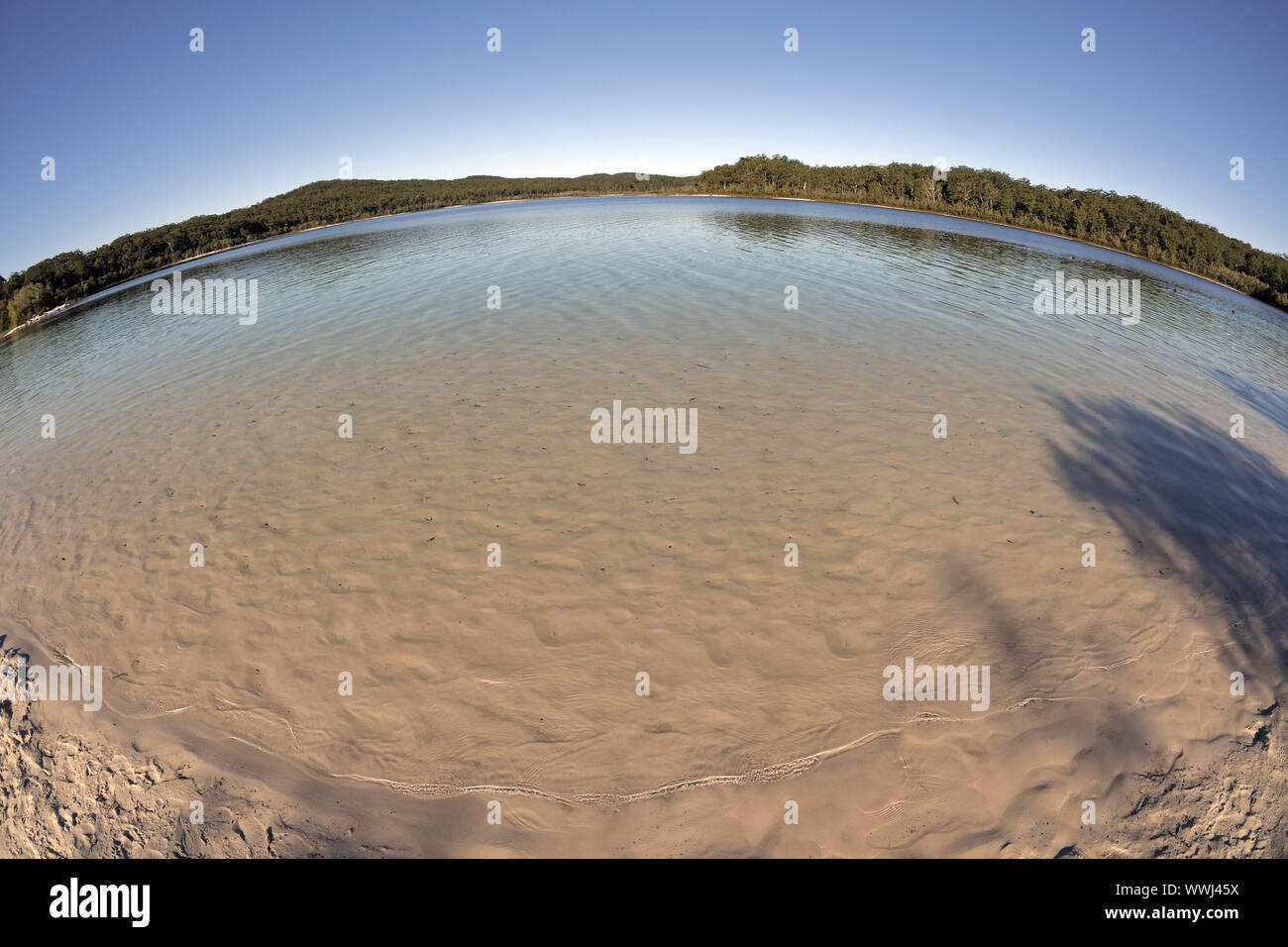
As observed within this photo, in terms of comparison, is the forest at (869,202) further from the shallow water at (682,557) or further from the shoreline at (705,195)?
the shallow water at (682,557)

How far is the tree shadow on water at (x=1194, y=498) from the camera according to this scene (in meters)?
6.13

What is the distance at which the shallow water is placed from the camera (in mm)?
4711

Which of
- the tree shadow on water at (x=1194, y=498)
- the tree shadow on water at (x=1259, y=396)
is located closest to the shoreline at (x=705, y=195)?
the tree shadow on water at (x=1259, y=396)

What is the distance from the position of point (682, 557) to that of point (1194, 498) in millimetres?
8261

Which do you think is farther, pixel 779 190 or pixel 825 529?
pixel 779 190

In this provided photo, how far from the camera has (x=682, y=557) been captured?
21.7ft

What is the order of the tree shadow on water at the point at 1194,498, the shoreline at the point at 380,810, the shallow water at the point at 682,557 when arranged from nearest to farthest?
the shoreline at the point at 380,810 → the shallow water at the point at 682,557 → the tree shadow on water at the point at 1194,498

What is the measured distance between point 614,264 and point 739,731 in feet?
74.4

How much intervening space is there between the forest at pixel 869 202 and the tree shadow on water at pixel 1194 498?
33472mm
